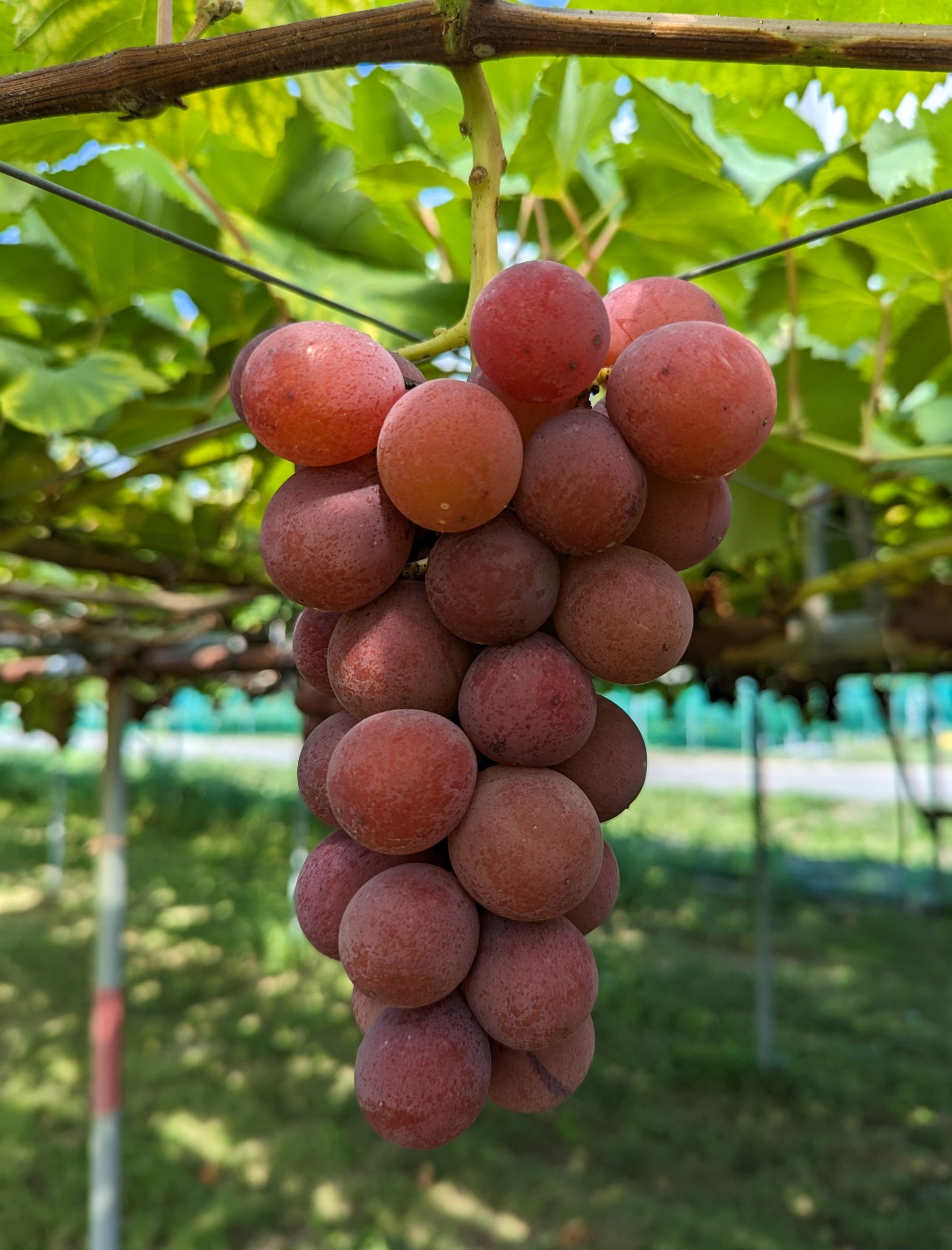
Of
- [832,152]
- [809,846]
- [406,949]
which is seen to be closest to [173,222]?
[832,152]

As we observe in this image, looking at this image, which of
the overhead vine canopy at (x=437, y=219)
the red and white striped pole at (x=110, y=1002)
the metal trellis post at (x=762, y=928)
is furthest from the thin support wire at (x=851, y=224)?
the metal trellis post at (x=762, y=928)

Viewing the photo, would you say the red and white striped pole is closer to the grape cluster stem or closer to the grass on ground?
the grass on ground

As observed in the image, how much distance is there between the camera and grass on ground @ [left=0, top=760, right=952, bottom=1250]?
2.63m

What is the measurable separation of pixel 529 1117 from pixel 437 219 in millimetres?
3079

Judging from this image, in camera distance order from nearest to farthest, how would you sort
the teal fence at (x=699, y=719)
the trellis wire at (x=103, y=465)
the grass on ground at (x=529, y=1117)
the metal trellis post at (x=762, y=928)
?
1. the trellis wire at (x=103, y=465)
2. the grass on ground at (x=529, y=1117)
3. the metal trellis post at (x=762, y=928)
4. the teal fence at (x=699, y=719)

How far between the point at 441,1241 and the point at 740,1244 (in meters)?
0.85

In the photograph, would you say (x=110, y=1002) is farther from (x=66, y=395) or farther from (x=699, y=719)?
(x=699, y=719)

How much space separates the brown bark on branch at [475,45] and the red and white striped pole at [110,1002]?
2.35 meters

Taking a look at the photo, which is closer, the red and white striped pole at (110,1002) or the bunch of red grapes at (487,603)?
the bunch of red grapes at (487,603)

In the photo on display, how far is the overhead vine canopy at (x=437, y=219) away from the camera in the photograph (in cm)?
82

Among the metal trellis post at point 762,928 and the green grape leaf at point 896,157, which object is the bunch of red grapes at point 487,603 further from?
the metal trellis post at point 762,928

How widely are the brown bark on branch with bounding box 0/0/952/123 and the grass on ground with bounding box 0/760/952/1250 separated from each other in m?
2.86

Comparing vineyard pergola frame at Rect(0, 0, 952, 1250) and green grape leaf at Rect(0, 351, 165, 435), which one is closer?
vineyard pergola frame at Rect(0, 0, 952, 1250)

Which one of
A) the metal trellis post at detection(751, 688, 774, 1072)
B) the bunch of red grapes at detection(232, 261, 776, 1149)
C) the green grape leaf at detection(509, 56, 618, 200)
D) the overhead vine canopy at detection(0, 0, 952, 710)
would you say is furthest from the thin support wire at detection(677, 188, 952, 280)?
the metal trellis post at detection(751, 688, 774, 1072)
